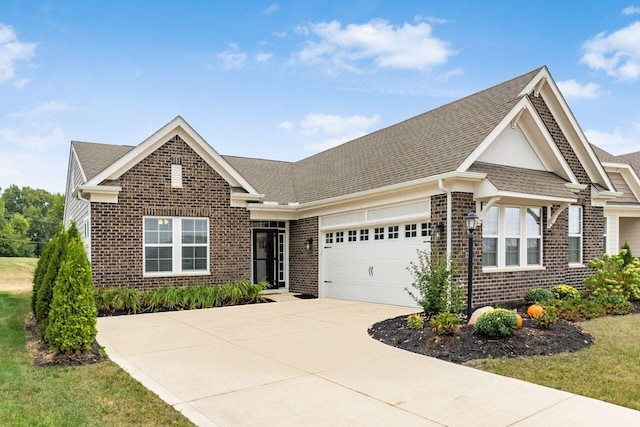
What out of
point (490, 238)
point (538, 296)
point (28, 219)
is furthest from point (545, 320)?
point (28, 219)

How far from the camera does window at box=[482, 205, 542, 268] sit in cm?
1150

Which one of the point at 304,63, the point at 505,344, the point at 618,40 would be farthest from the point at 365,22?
the point at 505,344

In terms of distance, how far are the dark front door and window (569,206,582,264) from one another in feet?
30.9

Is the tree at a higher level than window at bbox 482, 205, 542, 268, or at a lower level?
lower

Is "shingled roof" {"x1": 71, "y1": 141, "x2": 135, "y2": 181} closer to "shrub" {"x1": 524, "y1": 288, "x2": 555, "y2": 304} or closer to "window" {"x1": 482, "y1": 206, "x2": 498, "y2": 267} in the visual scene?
"window" {"x1": 482, "y1": 206, "x2": 498, "y2": 267}

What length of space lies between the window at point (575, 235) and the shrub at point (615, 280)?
1476mm

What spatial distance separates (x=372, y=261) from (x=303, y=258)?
3.56 metres

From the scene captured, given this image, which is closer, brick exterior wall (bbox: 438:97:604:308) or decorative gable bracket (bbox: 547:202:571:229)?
brick exterior wall (bbox: 438:97:604:308)

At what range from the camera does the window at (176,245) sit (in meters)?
13.6

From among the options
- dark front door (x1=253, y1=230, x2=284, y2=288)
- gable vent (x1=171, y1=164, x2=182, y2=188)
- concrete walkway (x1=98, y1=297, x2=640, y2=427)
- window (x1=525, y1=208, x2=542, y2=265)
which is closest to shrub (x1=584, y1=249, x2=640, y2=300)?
window (x1=525, y1=208, x2=542, y2=265)

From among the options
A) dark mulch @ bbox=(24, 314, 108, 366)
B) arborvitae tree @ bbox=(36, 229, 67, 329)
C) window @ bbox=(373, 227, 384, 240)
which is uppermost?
window @ bbox=(373, 227, 384, 240)

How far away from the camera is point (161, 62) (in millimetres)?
15969

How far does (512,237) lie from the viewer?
1195cm

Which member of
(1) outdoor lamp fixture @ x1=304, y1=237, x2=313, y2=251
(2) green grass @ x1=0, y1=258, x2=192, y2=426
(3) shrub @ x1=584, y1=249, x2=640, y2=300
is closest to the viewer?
(2) green grass @ x1=0, y1=258, x2=192, y2=426
